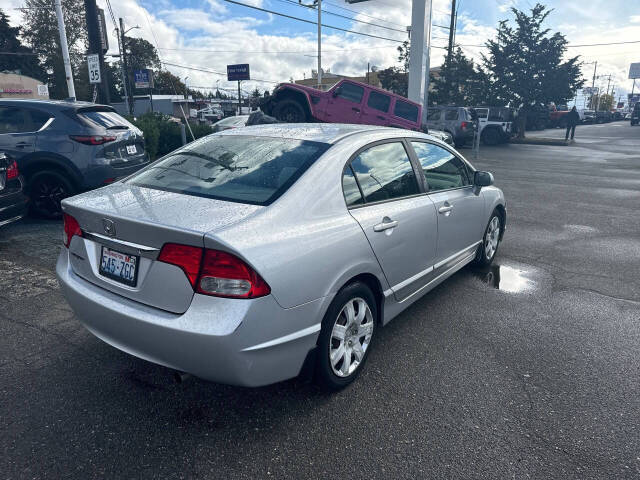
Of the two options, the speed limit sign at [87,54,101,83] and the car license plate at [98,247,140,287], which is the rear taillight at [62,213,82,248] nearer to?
the car license plate at [98,247,140,287]

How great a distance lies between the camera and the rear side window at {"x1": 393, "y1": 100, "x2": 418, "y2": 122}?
13312 mm

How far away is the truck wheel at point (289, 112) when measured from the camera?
1323cm

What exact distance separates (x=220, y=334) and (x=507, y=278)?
3.61 metres

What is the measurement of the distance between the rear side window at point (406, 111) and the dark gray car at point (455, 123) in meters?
5.93

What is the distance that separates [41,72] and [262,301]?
210 ft

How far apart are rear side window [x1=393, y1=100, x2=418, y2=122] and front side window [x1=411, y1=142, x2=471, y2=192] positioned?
372 inches

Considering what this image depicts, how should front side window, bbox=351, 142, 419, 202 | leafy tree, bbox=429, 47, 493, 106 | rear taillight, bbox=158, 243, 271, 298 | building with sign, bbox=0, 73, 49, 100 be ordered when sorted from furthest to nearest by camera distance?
building with sign, bbox=0, 73, 49, 100
leafy tree, bbox=429, 47, 493, 106
front side window, bbox=351, 142, 419, 202
rear taillight, bbox=158, 243, 271, 298

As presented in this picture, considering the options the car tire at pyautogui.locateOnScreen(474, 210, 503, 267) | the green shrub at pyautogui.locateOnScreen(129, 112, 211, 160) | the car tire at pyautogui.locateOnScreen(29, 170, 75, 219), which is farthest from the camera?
the green shrub at pyautogui.locateOnScreen(129, 112, 211, 160)

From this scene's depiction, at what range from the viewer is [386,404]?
2.68 metres

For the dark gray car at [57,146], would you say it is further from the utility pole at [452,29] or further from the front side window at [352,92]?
the utility pole at [452,29]

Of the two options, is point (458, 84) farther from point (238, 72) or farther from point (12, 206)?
point (12, 206)

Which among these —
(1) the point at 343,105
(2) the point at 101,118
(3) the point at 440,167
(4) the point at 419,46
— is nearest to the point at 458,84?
(4) the point at 419,46

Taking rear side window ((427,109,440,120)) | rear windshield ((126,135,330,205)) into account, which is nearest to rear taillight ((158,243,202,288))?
rear windshield ((126,135,330,205))

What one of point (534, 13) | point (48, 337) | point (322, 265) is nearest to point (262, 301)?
point (322, 265)
